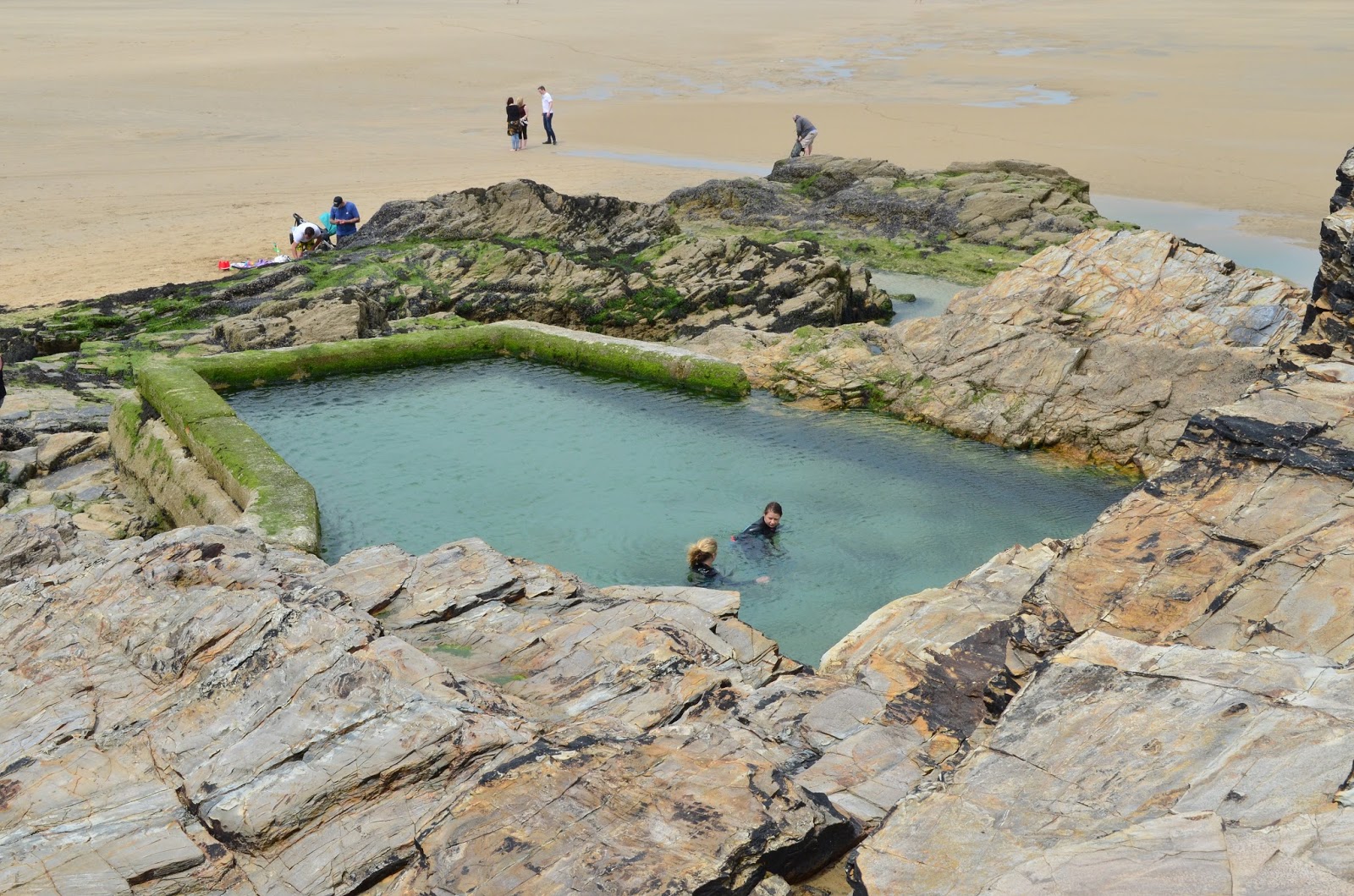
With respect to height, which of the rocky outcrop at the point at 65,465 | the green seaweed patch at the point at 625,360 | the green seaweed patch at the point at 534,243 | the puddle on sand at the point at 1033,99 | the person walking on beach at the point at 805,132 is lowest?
the rocky outcrop at the point at 65,465

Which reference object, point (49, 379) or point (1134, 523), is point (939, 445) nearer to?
point (1134, 523)

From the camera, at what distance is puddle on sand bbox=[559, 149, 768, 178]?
41278mm

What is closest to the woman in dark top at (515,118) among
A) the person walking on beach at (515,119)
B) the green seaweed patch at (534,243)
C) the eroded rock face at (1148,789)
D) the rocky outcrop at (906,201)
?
the person walking on beach at (515,119)

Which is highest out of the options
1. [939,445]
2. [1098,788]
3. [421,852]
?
[1098,788]

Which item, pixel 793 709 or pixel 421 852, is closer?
Result: pixel 421 852

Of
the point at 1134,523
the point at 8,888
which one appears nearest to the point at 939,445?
the point at 1134,523

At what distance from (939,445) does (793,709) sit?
8934mm

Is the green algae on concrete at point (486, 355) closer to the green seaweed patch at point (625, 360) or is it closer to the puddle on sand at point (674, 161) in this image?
the green seaweed patch at point (625, 360)

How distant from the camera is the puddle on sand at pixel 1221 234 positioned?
89.1ft

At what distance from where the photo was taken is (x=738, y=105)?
52.6 m

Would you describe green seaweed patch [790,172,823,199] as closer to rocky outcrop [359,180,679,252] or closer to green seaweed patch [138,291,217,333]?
rocky outcrop [359,180,679,252]

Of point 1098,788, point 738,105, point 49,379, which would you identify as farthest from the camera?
point 738,105

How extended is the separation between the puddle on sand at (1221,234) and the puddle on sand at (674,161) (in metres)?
11.9

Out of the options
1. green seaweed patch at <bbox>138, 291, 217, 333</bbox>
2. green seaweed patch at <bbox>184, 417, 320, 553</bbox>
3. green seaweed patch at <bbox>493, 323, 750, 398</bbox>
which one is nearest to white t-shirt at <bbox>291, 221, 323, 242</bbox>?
green seaweed patch at <bbox>138, 291, 217, 333</bbox>
